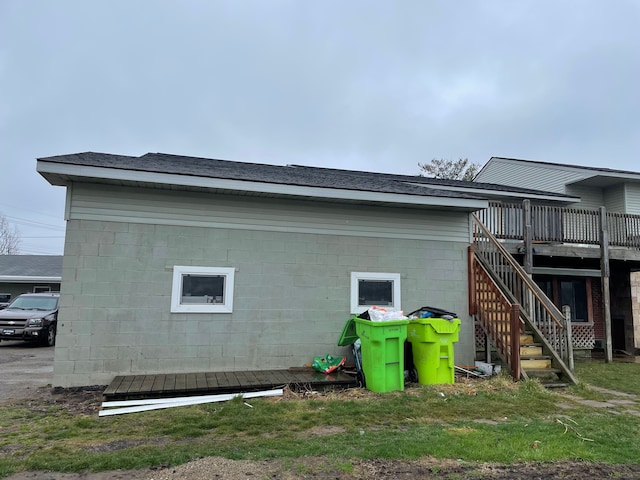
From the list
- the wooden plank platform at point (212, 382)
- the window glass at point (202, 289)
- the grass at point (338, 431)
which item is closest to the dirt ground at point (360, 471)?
the grass at point (338, 431)

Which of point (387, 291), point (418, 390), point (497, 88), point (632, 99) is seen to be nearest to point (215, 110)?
point (497, 88)

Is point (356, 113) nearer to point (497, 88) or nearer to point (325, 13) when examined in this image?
point (497, 88)

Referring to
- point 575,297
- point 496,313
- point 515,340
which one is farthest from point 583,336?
point 515,340

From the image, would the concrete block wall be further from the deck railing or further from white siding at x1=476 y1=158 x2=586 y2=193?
white siding at x1=476 y1=158 x2=586 y2=193

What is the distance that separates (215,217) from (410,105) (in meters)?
21.2

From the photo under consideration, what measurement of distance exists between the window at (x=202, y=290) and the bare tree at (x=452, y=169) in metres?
26.5

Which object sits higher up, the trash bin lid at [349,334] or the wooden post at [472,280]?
the wooden post at [472,280]

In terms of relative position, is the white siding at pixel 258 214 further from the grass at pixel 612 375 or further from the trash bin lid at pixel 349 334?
the grass at pixel 612 375

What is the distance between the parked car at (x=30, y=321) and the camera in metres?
11.7

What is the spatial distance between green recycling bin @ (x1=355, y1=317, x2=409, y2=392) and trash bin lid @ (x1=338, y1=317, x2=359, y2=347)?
69cm

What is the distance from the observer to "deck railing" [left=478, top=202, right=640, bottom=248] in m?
10.4

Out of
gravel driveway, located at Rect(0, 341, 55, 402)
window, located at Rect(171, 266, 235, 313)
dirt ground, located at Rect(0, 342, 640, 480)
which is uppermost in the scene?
window, located at Rect(171, 266, 235, 313)

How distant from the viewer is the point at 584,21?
1405 centimetres

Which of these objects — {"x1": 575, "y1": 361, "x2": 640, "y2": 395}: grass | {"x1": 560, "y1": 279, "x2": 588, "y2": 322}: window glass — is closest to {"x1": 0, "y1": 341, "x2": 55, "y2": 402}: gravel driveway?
{"x1": 575, "y1": 361, "x2": 640, "y2": 395}: grass
